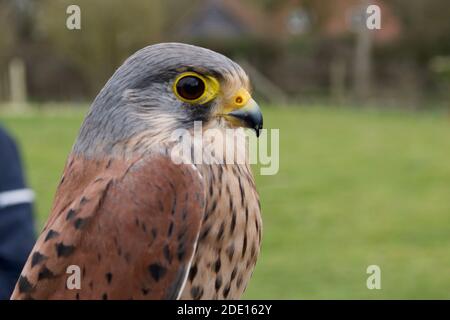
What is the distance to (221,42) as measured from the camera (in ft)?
77.8

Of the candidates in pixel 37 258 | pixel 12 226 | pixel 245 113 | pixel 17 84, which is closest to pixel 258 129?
pixel 245 113

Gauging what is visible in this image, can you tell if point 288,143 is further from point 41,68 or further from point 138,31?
point 138,31

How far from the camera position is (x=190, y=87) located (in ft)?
3.98

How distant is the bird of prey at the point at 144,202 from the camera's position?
1211 millimetres

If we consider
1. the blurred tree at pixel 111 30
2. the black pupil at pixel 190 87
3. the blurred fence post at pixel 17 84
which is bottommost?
the black pupil at pixel 190 87

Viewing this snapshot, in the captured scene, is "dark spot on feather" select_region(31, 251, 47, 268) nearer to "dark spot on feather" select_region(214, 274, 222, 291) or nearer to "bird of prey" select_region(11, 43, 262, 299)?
"bird of prey" select_region(11, 43, 262, 299)

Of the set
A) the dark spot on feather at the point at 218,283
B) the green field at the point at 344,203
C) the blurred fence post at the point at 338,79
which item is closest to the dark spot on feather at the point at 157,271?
the dark spot on feather at the point at 218,283

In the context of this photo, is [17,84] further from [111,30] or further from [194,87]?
[194,87]

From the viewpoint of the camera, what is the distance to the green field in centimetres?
741

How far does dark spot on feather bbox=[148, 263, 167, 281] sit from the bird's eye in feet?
1.01

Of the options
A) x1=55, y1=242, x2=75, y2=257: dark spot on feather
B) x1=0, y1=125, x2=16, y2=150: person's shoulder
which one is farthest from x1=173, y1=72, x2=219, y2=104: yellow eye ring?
x1=0, y1=125, x2=16, y2=150: person's shoulder

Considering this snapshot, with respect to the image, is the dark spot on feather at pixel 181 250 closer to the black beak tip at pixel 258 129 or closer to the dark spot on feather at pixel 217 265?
the dark spot on feather at pixel 217 265

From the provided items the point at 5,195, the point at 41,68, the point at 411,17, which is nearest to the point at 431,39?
the point at 411,17

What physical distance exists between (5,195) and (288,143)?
1282 cm
